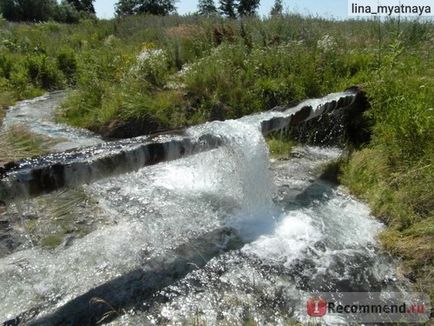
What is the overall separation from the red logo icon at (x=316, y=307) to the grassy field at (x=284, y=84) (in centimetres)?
77

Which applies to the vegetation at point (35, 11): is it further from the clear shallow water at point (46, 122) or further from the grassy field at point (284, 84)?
the clear shallow water at point (46, 122)

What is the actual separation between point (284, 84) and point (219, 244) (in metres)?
4.09

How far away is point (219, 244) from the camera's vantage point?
3543 millimetres

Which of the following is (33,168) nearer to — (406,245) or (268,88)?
(406,245)

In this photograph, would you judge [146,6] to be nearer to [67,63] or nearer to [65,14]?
[65,14]

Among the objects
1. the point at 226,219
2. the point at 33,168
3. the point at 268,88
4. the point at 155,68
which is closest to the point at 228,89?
the point at 268,88

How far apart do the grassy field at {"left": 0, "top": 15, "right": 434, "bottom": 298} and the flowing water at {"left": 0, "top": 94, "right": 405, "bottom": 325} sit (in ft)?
1.34

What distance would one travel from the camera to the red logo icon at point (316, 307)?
2734 millimetres

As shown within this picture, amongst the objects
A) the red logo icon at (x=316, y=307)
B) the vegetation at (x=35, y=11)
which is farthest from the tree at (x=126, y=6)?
the red logo icon at (x=316, y=307)

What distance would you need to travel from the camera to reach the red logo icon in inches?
108

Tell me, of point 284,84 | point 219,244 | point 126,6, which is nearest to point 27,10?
point 126,6

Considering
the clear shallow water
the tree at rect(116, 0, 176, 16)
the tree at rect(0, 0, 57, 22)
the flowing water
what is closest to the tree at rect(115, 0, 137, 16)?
the tree at rect(116, 0, 176, 16)

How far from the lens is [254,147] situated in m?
4.05

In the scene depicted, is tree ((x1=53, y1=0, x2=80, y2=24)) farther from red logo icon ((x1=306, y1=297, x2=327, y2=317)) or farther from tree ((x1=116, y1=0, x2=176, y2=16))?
red logo icon ((x1=306, y1=297, x2=327, y2=317))
